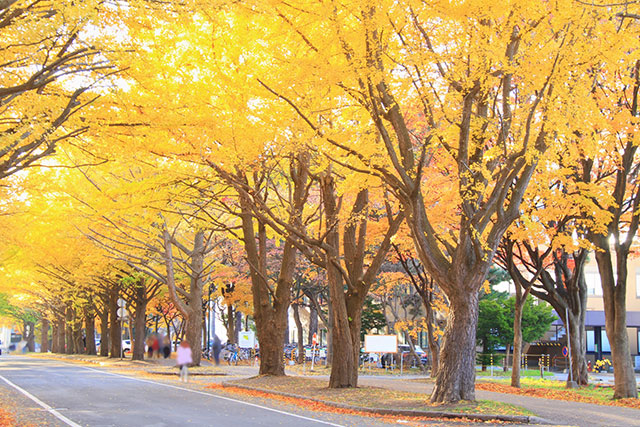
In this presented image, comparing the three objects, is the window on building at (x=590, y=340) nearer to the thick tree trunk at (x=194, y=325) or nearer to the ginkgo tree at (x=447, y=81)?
the thick tree trunk at (x=194, y=325)

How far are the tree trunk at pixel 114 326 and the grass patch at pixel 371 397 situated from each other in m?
27.5

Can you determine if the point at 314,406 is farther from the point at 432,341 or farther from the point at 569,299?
the point at 432,341

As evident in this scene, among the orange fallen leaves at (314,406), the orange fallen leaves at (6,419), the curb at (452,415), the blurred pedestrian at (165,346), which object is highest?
the blurred pedestrian at (165,346)

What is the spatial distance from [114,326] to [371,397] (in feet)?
116

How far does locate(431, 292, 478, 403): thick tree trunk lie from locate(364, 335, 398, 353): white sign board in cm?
1337

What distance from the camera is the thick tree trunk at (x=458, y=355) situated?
1426cm

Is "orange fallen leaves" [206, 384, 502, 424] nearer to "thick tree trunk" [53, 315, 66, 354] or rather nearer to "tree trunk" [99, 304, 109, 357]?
"tree trunk" [99, 304, 109, 357]

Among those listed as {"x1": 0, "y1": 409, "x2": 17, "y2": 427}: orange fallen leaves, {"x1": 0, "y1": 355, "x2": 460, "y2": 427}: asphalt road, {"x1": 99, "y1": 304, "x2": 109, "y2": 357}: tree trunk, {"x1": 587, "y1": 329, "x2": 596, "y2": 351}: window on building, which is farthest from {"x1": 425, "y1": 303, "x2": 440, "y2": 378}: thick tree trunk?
{"x1": 99, "y1": 304, "x2": 109, "y2": 357}: tree trunk

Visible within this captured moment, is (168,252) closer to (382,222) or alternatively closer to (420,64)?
(382,222)

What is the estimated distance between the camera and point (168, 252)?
2950 centimetres

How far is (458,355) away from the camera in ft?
47.2

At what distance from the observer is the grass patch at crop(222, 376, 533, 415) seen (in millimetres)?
13484

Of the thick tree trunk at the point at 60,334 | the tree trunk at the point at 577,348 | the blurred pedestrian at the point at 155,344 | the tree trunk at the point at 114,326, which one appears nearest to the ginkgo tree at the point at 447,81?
the blurred pedestrian at the point at 155,344

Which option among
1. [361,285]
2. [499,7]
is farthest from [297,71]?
[361,285]
